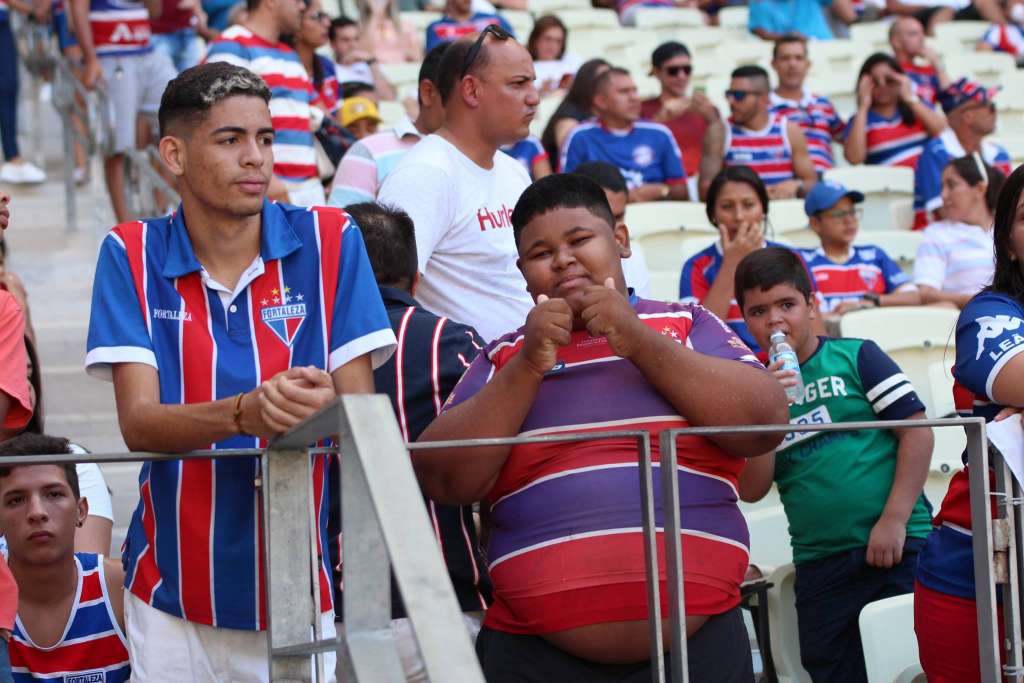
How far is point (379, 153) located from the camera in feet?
16.5

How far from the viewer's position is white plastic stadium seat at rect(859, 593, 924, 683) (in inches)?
149

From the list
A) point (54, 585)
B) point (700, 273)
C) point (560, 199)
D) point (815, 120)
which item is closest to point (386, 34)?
point (815, 120)

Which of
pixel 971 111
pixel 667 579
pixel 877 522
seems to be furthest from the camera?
pixel 971 111

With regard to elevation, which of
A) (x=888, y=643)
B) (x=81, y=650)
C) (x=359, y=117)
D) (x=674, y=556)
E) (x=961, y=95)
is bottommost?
(x=888, y=643)

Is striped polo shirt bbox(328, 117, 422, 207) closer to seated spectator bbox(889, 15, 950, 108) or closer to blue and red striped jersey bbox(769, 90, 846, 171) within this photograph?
blue and red striped jersey bbox(769, 90, 846, 171)

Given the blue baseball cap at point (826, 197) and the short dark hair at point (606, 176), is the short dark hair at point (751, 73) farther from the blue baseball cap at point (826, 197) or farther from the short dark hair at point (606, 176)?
the short dark hair at point (606, 176)

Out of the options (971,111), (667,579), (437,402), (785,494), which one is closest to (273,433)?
(667,579)

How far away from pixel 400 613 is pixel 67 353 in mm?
3527

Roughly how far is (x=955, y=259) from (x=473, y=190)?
3.63 meters

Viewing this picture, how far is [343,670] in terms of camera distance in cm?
227

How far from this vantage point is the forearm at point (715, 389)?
2.80 meters

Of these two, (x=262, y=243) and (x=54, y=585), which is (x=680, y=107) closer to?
(x=54, y=585)

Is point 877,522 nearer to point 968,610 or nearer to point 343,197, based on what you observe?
point 968,610

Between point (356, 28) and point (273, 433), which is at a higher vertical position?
point (356, 28)
